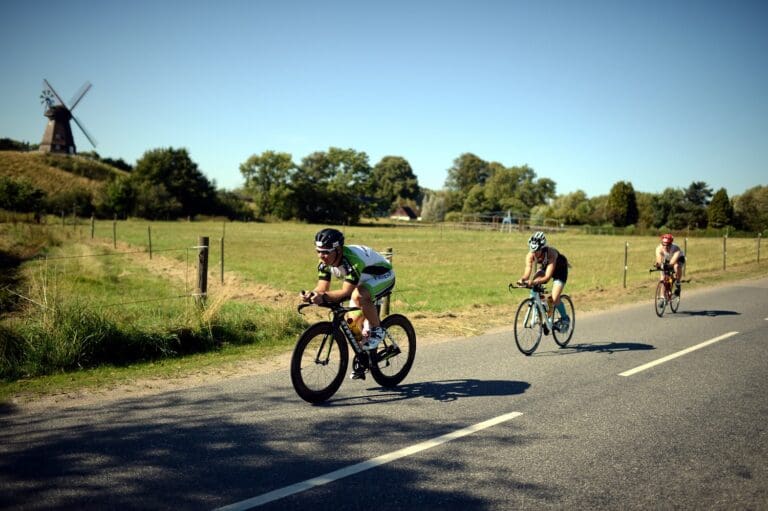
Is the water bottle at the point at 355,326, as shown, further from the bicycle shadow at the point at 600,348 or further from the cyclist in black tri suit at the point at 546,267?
the bicycle shadow at the point at 600,348

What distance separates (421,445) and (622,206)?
9598 centimetres

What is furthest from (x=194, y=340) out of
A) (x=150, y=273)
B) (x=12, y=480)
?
(x=150, y=273)

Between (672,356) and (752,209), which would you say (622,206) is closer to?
(752,209)

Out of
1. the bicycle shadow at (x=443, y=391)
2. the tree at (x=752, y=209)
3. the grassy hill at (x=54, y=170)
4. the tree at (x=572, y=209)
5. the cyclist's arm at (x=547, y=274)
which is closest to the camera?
the bicycle shadow at (x=443, y=391)

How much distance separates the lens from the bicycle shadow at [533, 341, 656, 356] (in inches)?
330

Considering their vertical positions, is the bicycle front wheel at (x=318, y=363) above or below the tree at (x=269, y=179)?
below

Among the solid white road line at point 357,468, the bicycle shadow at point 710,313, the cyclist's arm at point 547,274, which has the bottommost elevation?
the solid white road line at point 357,468

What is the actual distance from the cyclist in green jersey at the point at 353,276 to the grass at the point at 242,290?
2.39 m

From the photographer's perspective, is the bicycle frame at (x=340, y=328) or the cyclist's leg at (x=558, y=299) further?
the cyclist's leg at (x=558, y=299)

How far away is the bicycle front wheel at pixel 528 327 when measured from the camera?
815 centimetres

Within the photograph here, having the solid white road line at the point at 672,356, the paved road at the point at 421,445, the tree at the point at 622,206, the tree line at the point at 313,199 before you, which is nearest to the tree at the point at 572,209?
the tree line at the point at 313,199

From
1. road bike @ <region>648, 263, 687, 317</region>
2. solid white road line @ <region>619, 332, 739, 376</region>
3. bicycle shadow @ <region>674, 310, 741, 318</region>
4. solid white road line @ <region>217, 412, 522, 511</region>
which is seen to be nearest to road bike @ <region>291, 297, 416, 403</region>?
solid white road line @ <region>217, 412, 522, 511</region>

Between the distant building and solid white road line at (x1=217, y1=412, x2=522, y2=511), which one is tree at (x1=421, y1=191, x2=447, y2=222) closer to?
the distant building

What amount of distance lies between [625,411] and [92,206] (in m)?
74.9
